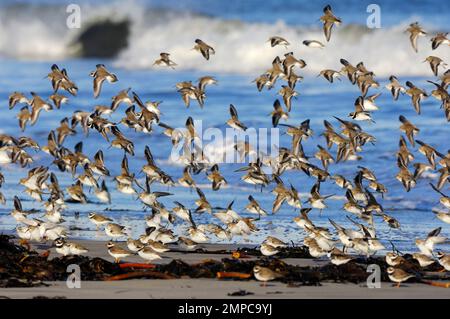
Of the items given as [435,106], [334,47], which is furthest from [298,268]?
[334,47]

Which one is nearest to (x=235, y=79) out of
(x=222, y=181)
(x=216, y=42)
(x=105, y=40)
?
(x=216, y=42)

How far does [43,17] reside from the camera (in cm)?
3509

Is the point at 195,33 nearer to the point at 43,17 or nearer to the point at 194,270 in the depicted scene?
the point at 43,17

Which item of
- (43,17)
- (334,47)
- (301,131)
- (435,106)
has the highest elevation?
(43,17)

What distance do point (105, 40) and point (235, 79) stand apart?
799cm

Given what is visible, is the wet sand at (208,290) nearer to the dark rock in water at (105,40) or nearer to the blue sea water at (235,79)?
the blue sea water at (235,79)

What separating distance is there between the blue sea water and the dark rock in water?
0.34m

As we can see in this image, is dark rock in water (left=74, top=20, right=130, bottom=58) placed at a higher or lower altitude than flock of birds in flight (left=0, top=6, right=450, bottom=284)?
higher

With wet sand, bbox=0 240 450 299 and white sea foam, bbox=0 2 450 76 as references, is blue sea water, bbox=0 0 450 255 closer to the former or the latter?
white sea foam, bbox=0 2 450 76

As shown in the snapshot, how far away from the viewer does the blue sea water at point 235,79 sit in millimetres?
14000

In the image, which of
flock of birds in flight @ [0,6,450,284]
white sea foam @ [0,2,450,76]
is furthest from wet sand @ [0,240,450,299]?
white sea foam @ [0,2,450,76]

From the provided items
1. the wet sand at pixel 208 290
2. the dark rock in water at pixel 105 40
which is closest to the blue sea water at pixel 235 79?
the dark rock in water at pixel 105 40

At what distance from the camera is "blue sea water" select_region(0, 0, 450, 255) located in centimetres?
1400

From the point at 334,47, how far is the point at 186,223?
16222mm
